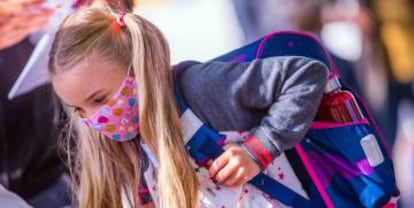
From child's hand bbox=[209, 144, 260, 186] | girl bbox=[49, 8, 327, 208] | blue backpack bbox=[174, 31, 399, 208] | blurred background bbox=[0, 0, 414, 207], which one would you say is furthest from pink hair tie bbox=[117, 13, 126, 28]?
blurred background bbox=[0, 0, 414, 207]

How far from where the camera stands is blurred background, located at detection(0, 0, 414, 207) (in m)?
1.56

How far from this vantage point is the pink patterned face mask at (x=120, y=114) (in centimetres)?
115

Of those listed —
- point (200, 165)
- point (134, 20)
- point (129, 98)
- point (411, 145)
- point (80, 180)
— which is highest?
point (134, 20)

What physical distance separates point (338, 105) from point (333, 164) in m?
0.10

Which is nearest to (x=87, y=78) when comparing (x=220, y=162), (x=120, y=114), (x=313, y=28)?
(x=120, y=114)

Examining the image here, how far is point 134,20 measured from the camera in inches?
46.4

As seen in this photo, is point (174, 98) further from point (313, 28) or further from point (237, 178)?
point (313, 28)

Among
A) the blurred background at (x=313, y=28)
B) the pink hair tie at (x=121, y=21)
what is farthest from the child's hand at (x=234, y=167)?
the blurred background at (x=313, y=28)

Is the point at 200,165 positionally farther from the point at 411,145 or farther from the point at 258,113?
the point at 411,145

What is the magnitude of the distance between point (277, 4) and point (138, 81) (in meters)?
0.52

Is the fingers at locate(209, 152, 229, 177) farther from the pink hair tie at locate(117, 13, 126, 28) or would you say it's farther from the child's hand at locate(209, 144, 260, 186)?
the pink hair tie at locate(117, 13, 126, 28)

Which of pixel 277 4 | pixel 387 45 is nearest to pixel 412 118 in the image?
pixel 387 45

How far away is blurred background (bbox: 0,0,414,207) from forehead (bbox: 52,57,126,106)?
43 cm

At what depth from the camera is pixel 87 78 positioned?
3.70 feet
